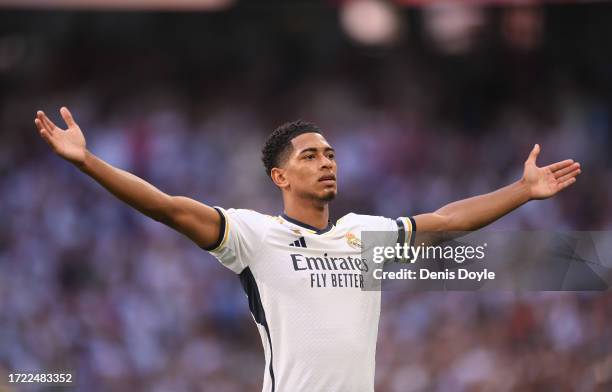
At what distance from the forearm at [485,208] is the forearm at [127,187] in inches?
65.1

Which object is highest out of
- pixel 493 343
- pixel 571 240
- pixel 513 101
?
pixel 513 101

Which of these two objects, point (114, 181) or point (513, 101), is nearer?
point (114, 181)

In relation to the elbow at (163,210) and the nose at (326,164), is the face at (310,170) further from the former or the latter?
the elbow at (163,210)

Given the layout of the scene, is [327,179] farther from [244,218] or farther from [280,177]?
[244,218]

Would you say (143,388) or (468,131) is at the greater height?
(468,131)

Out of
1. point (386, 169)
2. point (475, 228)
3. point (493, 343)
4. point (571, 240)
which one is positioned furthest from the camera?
point (386, 169)

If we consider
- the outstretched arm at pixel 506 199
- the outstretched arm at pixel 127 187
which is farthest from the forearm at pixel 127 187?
the outstretched arm at pixel 506 199

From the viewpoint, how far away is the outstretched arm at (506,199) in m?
5.54

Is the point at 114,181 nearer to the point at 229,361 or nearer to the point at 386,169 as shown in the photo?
the point at 229,361

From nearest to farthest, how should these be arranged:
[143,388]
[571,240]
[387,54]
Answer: [571,240]
[143,388]
[387,54]

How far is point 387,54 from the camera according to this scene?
1484cm

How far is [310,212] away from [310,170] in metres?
0.23

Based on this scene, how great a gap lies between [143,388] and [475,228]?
21.6ft

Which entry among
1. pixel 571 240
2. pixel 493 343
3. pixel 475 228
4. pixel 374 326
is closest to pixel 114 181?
pixel 374 326
